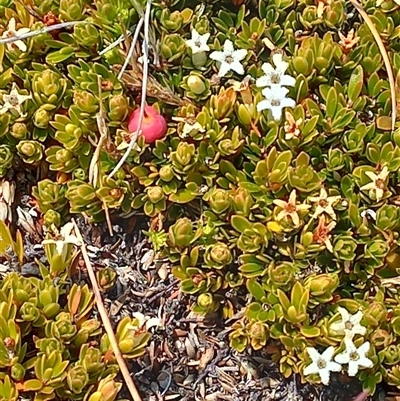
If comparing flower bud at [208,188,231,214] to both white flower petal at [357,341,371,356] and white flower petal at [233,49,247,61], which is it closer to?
white flower petal at [233,49,247,61]

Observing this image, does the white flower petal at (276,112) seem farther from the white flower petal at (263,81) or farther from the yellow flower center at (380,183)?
the yellow flower center at (380,183)

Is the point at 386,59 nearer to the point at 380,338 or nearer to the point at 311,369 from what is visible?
the point at 380,338

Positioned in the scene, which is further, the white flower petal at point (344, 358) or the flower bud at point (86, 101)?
the flower bud at point (86, 101)

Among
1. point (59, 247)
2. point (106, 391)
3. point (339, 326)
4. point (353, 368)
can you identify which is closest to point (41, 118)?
point (59, 247)

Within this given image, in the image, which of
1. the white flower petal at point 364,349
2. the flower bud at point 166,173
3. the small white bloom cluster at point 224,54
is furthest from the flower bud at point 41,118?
the white flower petal at point 364,349

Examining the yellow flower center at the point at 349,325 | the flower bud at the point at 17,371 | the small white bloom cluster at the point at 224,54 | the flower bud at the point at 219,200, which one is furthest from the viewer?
the small white bloom cluster at the point at 224,54

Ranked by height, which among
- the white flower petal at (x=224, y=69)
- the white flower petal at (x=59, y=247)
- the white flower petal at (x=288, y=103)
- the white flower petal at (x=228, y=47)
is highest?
the white flower petal at (x=228, y=47)

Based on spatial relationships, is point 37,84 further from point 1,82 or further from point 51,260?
point 51,260
